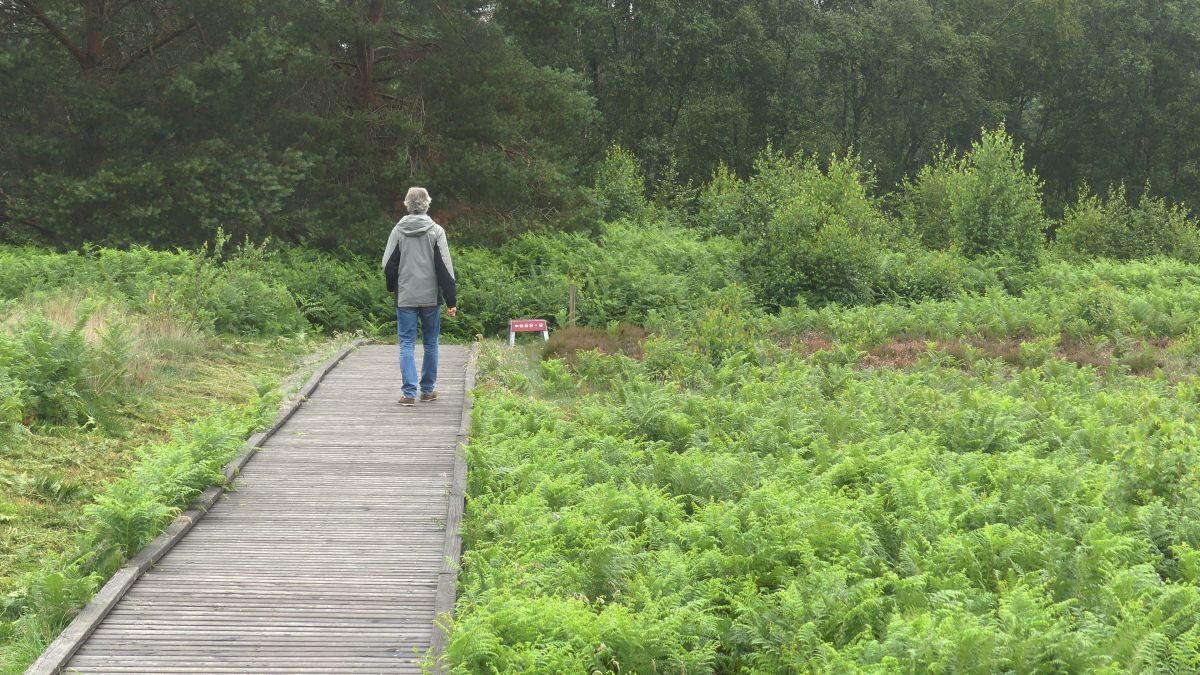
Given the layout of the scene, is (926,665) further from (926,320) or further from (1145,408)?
(926,320)

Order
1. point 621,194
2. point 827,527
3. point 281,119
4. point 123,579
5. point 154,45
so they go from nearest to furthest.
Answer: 1. point 123,579
2. point 827,527
3. point 154,45
4. point 281,119
5. point 621,194

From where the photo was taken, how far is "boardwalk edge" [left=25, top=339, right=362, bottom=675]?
19.3 feet

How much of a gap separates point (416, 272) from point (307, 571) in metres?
5.09

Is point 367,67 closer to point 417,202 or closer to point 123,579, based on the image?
point 417,202

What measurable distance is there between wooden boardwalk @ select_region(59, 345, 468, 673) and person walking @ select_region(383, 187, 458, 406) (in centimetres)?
145

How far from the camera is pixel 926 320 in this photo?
21203mm

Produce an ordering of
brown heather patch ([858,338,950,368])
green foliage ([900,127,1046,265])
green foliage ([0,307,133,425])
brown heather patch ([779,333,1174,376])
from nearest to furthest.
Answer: green foliage ([0,307,133,425]) < brown heather patch ([858,338,950,368]) < brown heather patch ([779,333,1174,376]) < green foliage ([900,127,1046,265])

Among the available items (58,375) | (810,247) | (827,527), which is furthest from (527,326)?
(827,527)

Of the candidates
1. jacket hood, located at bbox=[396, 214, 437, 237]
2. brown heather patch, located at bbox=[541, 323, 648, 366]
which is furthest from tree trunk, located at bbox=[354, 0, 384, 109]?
jacket hood, located at bbox=[396, 214, 437, 237]

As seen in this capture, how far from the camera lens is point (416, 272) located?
11828mm

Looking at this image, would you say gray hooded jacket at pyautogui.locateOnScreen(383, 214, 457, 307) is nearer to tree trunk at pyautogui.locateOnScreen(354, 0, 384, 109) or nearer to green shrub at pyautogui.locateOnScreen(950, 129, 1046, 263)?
tree trunk at pyautogui.locateOnScreen(354, 0, 384, 109)

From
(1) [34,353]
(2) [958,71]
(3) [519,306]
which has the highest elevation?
(2) [958,71]

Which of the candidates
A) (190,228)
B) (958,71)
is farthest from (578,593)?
(958,71)

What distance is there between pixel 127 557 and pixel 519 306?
55.6 ft
